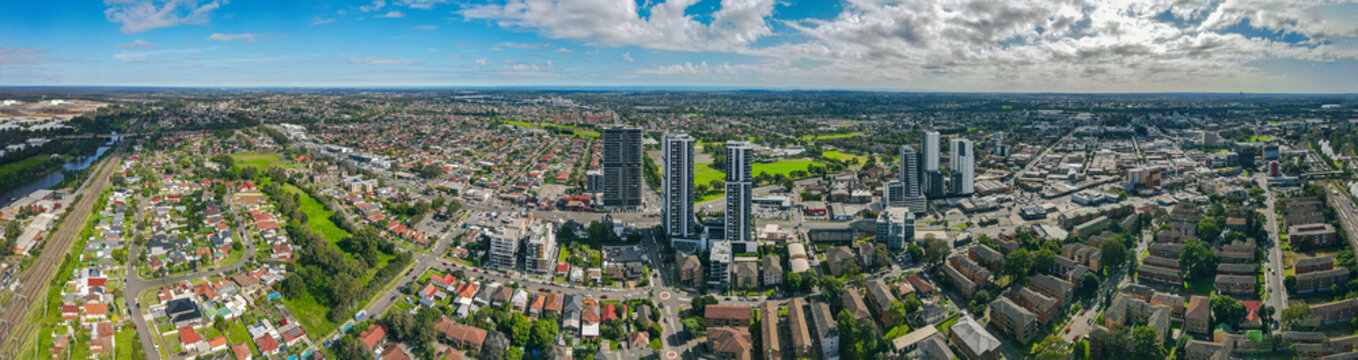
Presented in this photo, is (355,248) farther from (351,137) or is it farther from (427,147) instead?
(351,137)

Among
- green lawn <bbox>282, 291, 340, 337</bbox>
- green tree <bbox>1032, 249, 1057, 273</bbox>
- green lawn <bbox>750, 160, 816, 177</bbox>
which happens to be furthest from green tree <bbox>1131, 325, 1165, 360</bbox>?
green lawn <bbox>750, 160, 816, 177</bbox>

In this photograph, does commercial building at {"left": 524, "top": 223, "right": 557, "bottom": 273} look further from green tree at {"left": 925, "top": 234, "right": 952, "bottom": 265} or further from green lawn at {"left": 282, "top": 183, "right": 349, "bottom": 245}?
green tree at {"left": 925, "top": 234, "right": 952, "bottom": 265}

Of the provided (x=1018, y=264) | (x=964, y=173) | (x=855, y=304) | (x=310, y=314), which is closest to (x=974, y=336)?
(x=855, y=304)

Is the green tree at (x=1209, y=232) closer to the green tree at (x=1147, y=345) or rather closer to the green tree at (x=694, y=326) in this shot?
the green tree at (x=1147, y=345)

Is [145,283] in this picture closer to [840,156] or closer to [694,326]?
[694,326]

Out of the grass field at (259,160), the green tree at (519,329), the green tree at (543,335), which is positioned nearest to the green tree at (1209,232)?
the green tree at (543,335)

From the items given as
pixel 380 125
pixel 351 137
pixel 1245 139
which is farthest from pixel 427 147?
pixel 1245 139

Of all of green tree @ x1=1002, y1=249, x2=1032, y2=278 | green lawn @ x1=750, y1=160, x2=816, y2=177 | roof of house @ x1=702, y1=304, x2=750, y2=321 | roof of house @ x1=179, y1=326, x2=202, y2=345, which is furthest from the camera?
green lawn @ x1=750, y1=160, x2=816, y2=177
